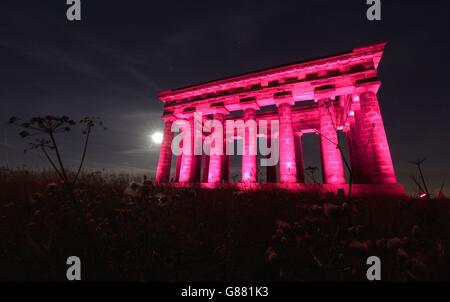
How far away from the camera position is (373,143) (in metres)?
13.8

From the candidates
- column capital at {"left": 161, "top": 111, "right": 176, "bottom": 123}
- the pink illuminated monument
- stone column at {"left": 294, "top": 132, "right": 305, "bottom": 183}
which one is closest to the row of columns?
the pink illuminated monument

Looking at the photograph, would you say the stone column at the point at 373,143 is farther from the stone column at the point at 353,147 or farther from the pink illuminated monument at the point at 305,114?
the stone column at the point at 353,147

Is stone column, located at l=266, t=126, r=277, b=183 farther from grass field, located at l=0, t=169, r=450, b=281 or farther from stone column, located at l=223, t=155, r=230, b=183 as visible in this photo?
grass field, located at l=0, t=169, r=450, b=281

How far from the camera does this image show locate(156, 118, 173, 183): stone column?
66.7 ft

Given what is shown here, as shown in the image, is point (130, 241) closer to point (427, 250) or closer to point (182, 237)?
point (182, 237)

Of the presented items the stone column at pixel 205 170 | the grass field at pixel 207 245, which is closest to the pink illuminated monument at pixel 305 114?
the stone column at pixel 205 170

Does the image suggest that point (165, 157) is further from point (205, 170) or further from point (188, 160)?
point (205, 170)

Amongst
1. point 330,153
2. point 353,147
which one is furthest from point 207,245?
point 353,147

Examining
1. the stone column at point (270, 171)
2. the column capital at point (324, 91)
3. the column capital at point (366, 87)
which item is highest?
the column capital at point (324, 91)

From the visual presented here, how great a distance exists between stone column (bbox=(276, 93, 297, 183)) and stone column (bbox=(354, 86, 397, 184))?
16.1 feet

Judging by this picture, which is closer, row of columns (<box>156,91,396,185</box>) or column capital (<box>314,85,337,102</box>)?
row of columns (<box>156,91,396,185</box>)

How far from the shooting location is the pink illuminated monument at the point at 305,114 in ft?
45.4
